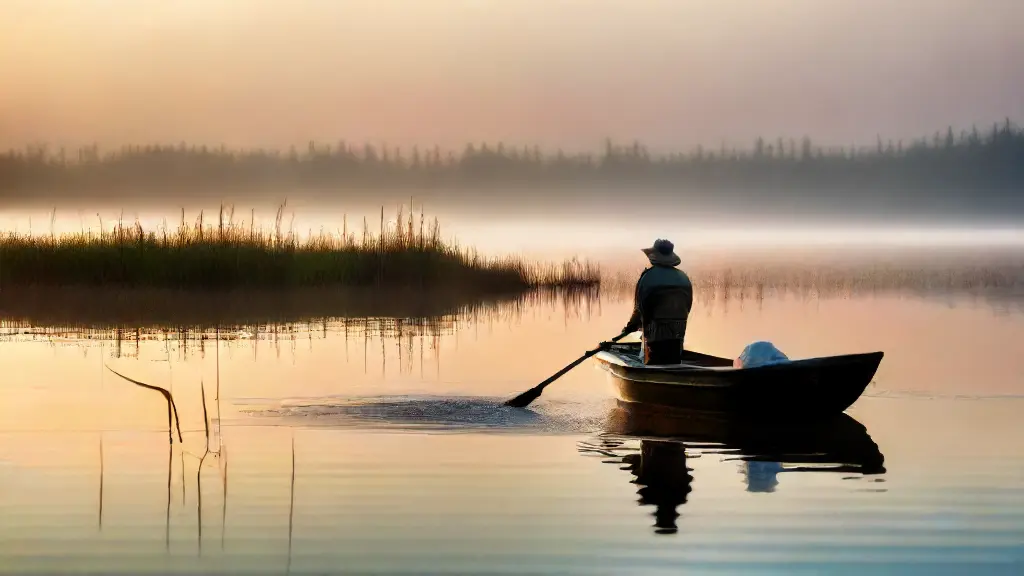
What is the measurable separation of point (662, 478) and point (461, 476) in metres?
1.31

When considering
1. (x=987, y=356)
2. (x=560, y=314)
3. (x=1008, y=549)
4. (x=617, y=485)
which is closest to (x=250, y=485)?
(x=617, y=485)

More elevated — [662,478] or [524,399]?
[524,399]

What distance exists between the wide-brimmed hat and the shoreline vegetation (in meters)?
15.6

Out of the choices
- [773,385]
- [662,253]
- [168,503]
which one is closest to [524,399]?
[662,253]

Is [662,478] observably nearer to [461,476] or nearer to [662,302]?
[461,476]

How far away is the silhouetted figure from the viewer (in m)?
7.51

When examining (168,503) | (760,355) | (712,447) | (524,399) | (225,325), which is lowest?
(168,503)

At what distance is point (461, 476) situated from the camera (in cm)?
872

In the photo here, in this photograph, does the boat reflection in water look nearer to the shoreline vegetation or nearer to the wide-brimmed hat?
the wide-brimmed hat

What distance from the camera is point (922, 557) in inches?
260

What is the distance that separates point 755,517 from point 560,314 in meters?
17.2

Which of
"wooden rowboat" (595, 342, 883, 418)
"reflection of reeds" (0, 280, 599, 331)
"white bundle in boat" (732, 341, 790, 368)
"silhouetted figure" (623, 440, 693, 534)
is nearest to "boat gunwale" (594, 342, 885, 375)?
"wooden rowboat" (595, 342, 883, 418)

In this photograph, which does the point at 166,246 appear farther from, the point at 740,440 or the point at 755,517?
the point at 755,517

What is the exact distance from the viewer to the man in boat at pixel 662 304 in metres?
12.0
